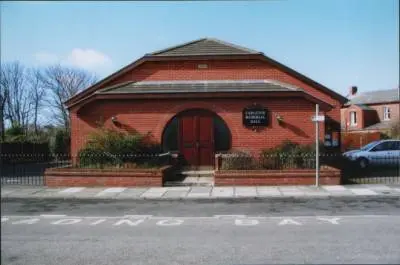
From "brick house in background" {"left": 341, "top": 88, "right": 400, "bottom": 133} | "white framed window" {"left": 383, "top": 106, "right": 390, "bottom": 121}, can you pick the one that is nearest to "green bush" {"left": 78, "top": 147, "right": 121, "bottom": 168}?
"brick house in background" {"left": 341, "top": 88, "right": 400, "bottom": 133}

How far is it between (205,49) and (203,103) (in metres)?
3.29

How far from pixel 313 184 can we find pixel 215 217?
7.06 meters

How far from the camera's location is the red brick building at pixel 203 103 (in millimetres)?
20938

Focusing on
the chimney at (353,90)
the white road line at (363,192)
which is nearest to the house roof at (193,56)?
the white road line at (363,192)

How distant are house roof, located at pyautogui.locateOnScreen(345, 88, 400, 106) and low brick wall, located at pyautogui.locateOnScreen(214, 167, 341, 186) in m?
45.6

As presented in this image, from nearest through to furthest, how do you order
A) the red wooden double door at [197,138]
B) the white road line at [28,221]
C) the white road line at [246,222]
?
the white road line at [246,222] < the white road line at [28,221] < the red wooden double door at [197,138]

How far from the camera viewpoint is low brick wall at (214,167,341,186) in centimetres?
1720

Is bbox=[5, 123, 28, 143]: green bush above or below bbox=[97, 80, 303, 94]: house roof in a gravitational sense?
below

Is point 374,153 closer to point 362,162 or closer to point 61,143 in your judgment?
point 362,162

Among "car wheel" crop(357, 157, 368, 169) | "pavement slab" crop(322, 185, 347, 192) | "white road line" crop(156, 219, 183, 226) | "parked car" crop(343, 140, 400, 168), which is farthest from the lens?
"car wheel" crop(357, 157, 368, 169)

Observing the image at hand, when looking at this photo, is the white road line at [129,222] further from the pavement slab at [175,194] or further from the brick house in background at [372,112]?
the brick house in background at [372,112]

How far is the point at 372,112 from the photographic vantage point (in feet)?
200

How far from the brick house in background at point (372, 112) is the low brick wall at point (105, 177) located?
4524 cm

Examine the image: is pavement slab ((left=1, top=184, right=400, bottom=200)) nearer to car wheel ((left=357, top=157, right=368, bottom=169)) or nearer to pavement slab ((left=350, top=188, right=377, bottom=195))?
pavement slab ((left=350, top=188, right=377, bottom=195))
